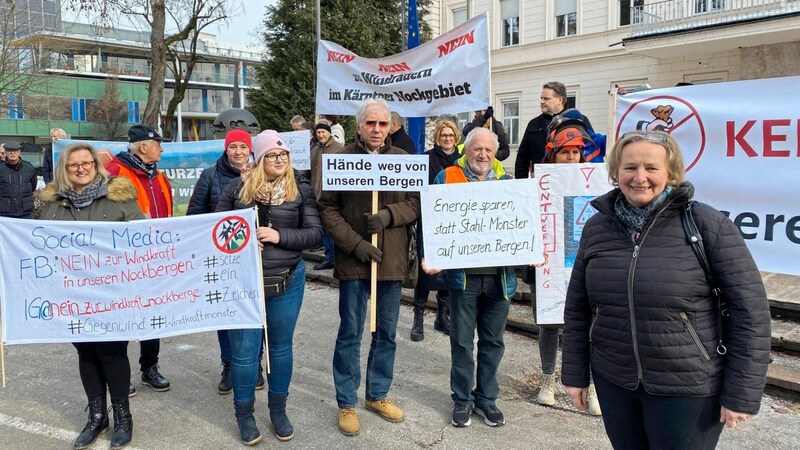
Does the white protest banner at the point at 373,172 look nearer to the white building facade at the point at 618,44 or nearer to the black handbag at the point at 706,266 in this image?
the black handbag at the point at 706,266

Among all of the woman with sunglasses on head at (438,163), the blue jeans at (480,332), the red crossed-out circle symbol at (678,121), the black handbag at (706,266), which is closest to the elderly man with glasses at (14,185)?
the woman with sunglasses on head at (438,163)

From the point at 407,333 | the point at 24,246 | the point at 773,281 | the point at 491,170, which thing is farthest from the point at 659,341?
the point at 773,281

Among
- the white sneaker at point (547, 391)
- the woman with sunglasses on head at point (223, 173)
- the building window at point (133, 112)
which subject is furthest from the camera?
the building window at point (133, 112)

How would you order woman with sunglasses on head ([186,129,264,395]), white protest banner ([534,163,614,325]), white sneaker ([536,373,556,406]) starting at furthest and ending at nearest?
woman with sunglasses on head ([186,129,264,395])
white sneaker ([536,373,556,406])
white protest banner ([534,163,614,325])

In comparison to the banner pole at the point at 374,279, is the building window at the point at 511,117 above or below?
above

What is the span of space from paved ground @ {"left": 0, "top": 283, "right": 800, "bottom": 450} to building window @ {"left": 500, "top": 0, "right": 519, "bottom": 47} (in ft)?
68.8

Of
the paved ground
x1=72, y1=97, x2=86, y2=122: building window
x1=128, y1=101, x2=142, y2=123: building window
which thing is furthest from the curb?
x1=72, y1=97, x2=86, y2=122: building window

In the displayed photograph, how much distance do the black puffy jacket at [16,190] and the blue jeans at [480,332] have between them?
902 centimetres

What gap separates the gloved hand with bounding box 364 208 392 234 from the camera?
11.9 ft

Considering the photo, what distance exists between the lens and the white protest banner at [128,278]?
3.48 metres

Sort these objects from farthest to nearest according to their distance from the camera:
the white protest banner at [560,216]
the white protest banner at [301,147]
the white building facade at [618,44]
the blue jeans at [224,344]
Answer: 1. the white building facade at [618,44]
2. the white protest banner at [301,147]
3. the blue jeans at [224,344]
4. the white protest banner at [560,216]

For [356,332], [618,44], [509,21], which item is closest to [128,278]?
[356,332]

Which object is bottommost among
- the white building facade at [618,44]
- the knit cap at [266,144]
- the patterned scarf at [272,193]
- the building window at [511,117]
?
the patterned scarf at [272,193]

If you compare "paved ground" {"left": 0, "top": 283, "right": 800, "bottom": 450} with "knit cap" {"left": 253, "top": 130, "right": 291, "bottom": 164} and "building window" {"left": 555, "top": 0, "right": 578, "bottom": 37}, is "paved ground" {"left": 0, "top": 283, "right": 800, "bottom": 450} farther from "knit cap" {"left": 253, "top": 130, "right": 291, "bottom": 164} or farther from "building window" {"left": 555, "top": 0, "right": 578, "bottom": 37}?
"building window" {"left": 555, "top": 0, "right": 578, "bottom": 37}
